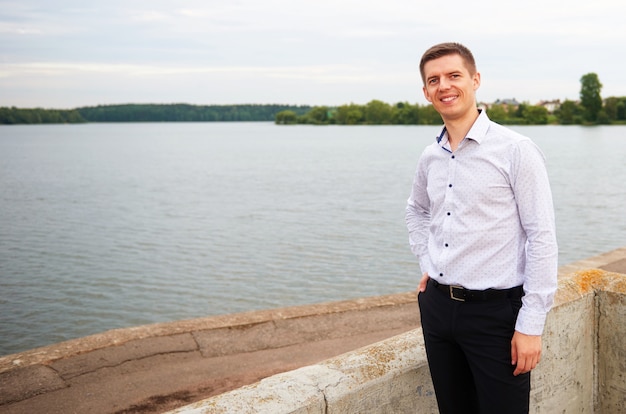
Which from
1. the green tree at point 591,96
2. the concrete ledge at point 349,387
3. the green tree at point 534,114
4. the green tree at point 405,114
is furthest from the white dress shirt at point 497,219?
the green tree at point 405,114

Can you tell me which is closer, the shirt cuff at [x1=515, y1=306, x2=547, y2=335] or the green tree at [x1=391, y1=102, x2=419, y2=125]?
the shirt cuff at [x1=515, y1=306, x2=547, y2=335]

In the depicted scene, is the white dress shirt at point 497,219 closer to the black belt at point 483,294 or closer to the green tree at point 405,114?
the black belt at point 483,294

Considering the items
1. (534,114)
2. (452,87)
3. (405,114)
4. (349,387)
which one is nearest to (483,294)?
(349,387)

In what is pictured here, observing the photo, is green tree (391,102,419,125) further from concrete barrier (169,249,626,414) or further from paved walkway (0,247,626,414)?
concrete barrier (169,249,626,414)

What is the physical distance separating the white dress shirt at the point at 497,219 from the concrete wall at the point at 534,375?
50 cm

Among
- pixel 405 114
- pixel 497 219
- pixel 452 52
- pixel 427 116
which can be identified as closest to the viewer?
pixel 497 219

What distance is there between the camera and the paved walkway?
19.8 ft

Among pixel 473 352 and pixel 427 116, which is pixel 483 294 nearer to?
pixel 473 352

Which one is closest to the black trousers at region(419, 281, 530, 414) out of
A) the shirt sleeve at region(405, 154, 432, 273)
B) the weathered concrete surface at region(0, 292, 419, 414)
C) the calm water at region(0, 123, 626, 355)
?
the shirt sleeve at region(405, 154, 432, 273)

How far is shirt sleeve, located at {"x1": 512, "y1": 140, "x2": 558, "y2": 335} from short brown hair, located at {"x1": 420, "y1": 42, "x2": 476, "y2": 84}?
0.45 meters

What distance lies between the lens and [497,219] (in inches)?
98.0

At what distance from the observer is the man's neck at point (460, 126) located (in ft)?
8.57

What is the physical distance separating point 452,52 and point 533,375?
171 cm

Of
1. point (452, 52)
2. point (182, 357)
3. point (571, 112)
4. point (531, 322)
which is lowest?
point (182, 357)
